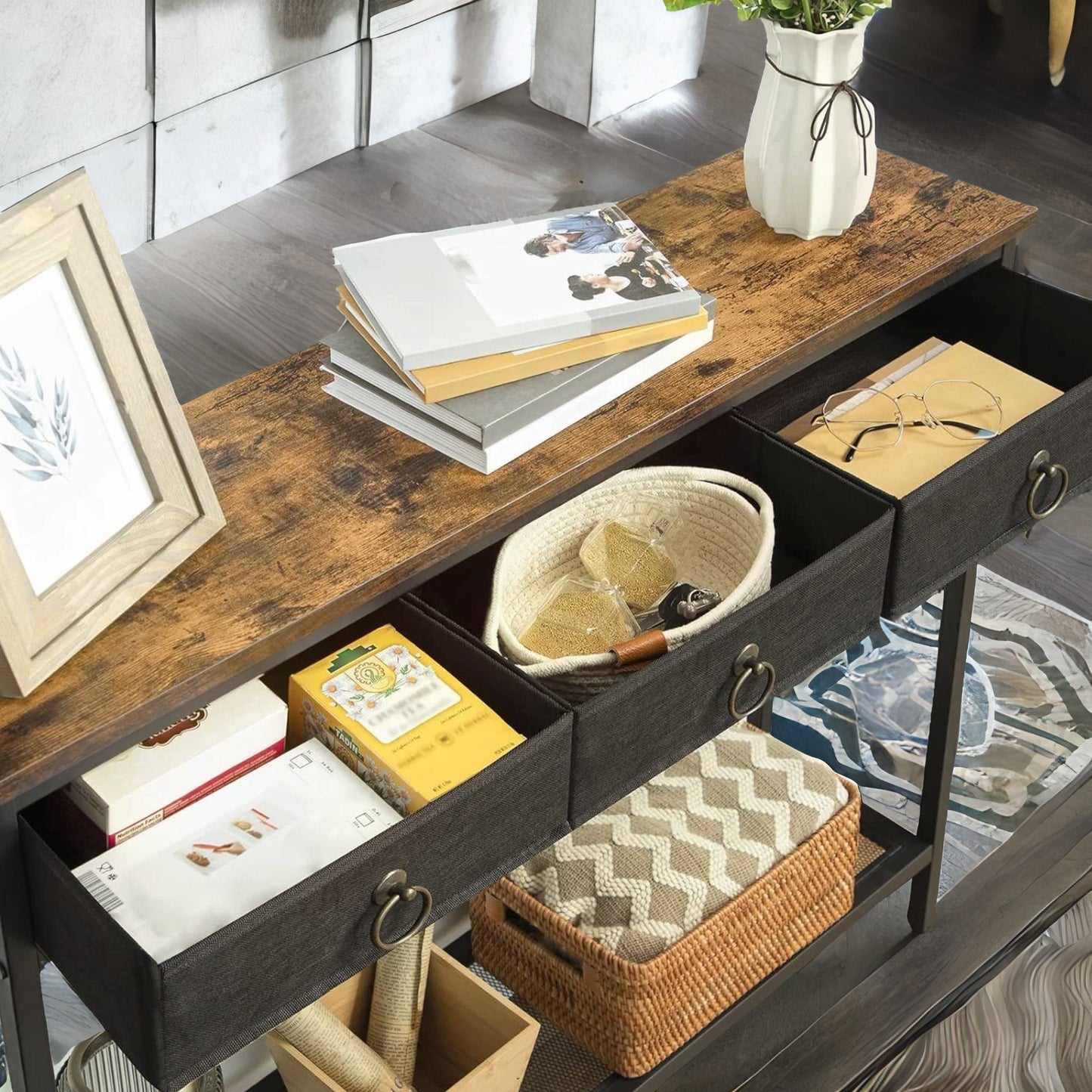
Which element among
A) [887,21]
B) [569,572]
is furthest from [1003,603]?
[887,21]

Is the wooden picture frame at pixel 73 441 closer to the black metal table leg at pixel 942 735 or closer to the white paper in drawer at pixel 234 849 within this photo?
the white paper in drawer at pixel 234 849

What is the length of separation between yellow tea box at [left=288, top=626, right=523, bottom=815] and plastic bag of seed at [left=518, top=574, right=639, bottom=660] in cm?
21

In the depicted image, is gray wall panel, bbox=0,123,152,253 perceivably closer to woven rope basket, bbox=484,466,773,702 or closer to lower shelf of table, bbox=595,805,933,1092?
woven rope basket, bbox=484,466,773,702

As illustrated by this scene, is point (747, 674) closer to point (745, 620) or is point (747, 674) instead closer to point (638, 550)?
point (745, 620)

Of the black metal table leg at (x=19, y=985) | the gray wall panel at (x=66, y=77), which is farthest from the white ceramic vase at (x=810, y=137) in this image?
the gray wall panel at (x=66, y=77)

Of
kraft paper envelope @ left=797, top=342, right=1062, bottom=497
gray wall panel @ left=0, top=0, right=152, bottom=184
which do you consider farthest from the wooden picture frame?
gray wall panel @ left=0, top=0, right=152, bottom=184

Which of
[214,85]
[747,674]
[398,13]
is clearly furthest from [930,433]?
[398,13]

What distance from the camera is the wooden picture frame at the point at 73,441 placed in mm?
872

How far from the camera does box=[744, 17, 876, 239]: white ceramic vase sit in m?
1.35

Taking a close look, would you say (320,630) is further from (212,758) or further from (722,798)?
(722,798)

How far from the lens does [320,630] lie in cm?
103

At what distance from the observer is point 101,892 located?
95 cm

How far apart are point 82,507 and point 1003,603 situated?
1667mm

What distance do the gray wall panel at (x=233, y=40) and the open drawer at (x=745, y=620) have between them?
176cm
